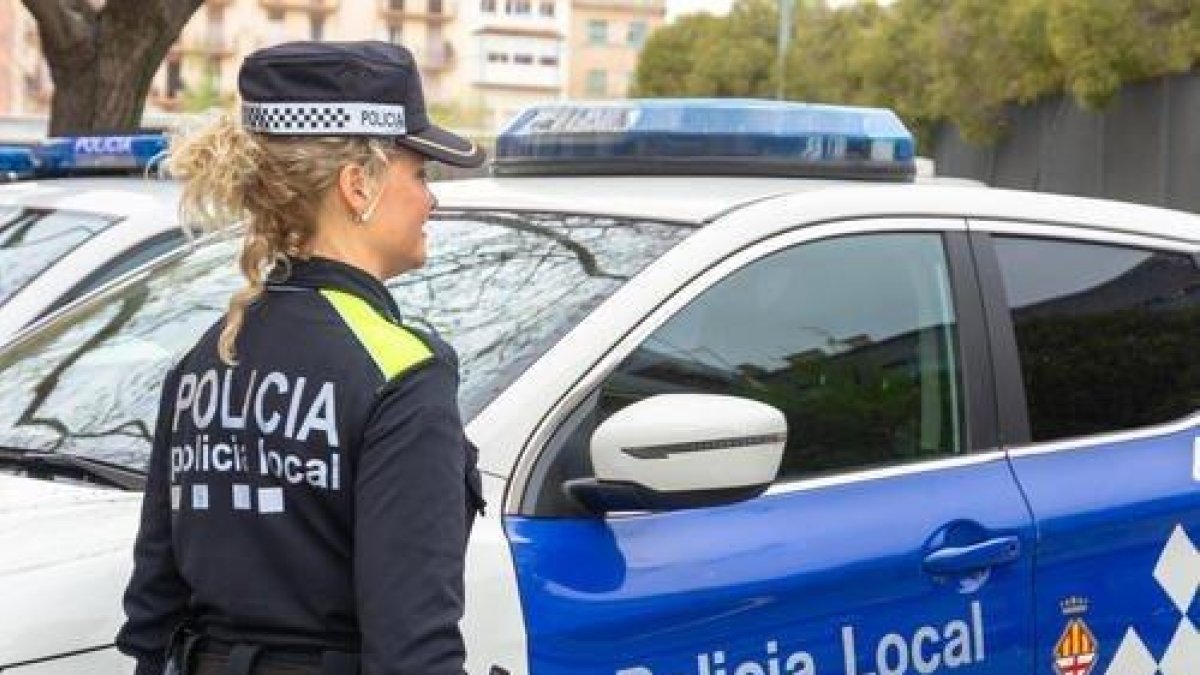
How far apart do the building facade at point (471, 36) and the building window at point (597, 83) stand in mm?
174

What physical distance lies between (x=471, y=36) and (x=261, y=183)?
340 ft

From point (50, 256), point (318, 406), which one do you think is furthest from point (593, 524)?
point (50, 256)

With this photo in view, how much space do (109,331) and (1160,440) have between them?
194cm

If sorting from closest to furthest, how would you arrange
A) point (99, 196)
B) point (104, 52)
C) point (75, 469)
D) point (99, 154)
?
point (75, 469) < point (99, 196) < point (99, 154) < point (104, 52)

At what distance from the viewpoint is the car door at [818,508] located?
8.85 ft

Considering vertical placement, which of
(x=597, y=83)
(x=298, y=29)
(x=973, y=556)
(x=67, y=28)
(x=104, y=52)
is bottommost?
Result: (x=597, y=83)

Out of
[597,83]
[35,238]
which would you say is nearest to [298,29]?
[597,83]

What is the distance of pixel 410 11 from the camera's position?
101688 mm

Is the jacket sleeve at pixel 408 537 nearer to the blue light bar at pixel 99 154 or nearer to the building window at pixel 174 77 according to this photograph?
the blue light bar at pixel 99 154

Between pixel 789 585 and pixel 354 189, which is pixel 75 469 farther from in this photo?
pixel 789 585

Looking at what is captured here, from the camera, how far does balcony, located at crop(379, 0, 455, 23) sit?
4003 inches

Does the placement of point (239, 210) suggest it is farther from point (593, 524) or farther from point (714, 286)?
point (714, 286)

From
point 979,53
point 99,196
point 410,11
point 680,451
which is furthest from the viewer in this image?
point 410,11

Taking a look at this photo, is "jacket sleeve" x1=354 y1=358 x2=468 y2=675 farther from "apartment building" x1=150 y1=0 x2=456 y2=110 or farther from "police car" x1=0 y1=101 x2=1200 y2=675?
"apartment building" x1=150 y1=0 x2=456 y2=110
